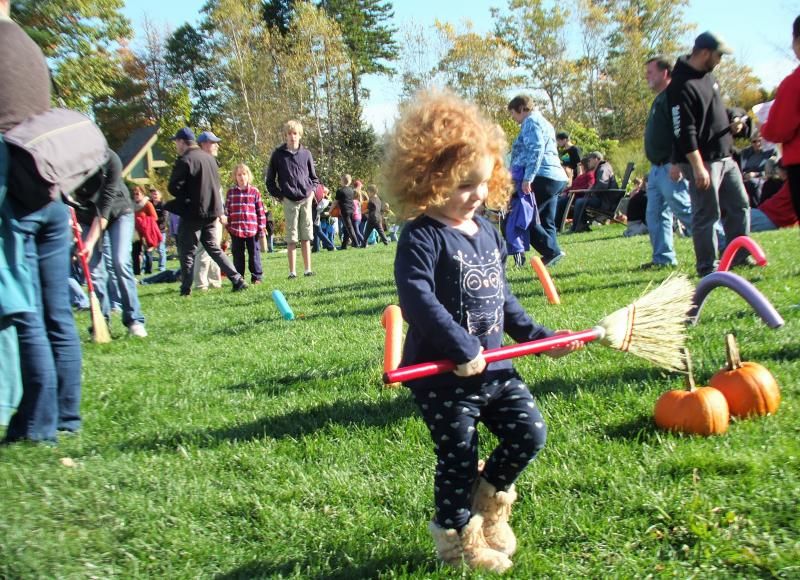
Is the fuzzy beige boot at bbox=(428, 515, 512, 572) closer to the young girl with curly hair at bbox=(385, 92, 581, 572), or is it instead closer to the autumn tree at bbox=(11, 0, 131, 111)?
the young girl with curly hair at bbox=(385, 92, 581, 572)

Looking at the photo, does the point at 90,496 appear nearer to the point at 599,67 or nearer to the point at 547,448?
the point at 547,448

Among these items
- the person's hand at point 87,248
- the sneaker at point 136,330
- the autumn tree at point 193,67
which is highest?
the autumn tree at point 193,67

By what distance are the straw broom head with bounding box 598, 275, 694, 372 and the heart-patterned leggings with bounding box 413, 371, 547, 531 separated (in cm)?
44

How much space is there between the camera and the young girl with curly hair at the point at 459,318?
221 centimetres

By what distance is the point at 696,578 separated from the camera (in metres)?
2.09

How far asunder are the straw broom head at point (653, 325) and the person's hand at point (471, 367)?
0.58 metres

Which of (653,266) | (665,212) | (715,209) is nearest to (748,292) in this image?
(715,209)

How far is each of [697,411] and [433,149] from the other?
5.40 feet

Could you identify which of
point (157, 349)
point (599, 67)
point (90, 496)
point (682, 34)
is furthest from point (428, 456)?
point (682, 34)

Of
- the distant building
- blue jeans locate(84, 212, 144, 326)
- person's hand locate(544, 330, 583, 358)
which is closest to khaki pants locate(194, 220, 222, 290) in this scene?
blue jeans locate(84, 212, 144, 326)

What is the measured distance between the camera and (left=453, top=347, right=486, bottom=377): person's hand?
2088mm

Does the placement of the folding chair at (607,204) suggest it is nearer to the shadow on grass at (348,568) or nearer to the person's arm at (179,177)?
the person's arm at (179,177)

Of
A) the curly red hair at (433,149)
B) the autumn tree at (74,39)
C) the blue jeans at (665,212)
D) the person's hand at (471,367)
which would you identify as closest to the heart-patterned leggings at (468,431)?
the person's hand at (471,367)

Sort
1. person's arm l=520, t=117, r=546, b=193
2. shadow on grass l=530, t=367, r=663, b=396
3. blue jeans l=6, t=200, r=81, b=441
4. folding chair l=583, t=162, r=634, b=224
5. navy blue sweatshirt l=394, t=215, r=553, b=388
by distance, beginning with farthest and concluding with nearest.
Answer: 1. folding chair l=583, t=162, r=634, b=224
2. person's arm l=520, t=117, r=546, b=193
3. shadow on grass l=530, t=367, r=663, b=396
4. blue jeans l=6, t=200, r=81, b=441
5. navy blue sweatshirt l=394, t=215, r=553, b=388
